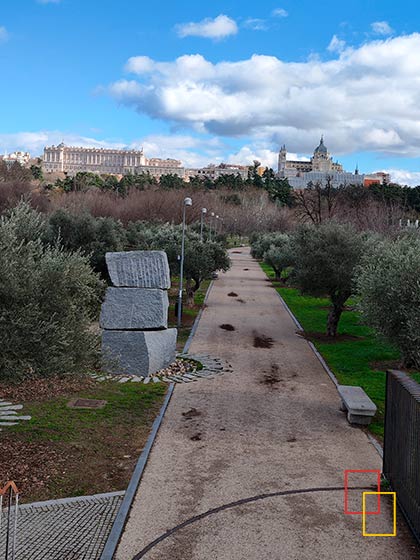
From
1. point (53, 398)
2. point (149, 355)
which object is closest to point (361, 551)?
point (53, 398)

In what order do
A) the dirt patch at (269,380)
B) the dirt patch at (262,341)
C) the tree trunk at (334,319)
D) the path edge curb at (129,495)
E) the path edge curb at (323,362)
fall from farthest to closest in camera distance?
the tree trunk at (334,319), the dirt patch at (262,341), the dirt patch at (269,380), the path edge curb at (323,362), the path edge curb at (129,495)

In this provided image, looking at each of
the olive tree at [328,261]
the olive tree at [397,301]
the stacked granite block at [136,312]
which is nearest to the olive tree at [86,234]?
the olive tree at [328,261]

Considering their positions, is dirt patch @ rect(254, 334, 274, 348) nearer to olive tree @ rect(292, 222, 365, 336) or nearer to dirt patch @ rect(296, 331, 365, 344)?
dirt patch @ rect(296, 331, 365, 344)

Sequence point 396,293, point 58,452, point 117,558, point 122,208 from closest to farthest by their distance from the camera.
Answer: point 117,558, point 58,452, point 396,293, point 122,208

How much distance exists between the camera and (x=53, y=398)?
12477mm

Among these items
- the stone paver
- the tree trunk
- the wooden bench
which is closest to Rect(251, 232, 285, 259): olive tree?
the tree trunk

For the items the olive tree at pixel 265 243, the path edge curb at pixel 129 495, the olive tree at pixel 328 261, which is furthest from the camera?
the olive tree at pixel 265 243

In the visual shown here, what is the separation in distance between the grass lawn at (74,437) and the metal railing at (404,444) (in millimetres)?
3698

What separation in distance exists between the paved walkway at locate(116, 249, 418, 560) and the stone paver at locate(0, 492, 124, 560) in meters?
0.31

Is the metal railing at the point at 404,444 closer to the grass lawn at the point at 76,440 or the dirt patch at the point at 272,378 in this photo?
the grass lawn at the point at 76,440

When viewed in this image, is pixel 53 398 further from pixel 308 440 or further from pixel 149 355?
pixel 308 440

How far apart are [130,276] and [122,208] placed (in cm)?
4632

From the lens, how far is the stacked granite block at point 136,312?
15.1 metres

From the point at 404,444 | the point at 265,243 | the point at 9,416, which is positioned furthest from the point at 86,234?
the point at 404,444
